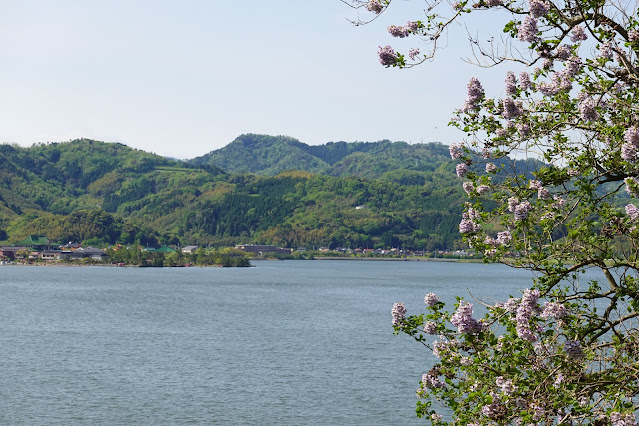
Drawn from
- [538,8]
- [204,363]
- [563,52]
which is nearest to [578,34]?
[563,52]

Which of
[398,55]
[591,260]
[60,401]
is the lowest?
[60,401]

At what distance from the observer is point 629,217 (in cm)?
1125

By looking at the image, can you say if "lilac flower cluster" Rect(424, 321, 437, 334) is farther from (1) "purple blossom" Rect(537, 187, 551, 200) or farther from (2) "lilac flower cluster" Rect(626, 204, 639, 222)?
(2) "lilac flower cluster" Rect(626, 204, 639, 222)

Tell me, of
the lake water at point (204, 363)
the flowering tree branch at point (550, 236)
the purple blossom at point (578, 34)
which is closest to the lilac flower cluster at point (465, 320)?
the flowering tree branch at point (550, 236)

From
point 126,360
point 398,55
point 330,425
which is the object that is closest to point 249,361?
point 126,360

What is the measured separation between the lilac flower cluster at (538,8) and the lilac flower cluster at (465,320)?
12.7 ft

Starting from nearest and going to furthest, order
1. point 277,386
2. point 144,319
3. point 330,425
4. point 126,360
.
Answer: point 330,425 → point 277,386 → point 126,360 → point 144,319

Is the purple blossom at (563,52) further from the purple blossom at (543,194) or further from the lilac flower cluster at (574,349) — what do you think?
the lilac flower cluster at (574,349)

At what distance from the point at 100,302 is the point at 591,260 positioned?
89.7m

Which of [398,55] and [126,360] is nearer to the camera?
[398,55]

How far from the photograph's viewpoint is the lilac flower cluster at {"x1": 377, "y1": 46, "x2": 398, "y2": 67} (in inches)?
447

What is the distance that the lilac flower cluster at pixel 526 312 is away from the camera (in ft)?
32.5

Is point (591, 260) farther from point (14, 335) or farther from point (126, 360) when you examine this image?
point (14, 335)

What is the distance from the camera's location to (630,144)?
10.0 m
